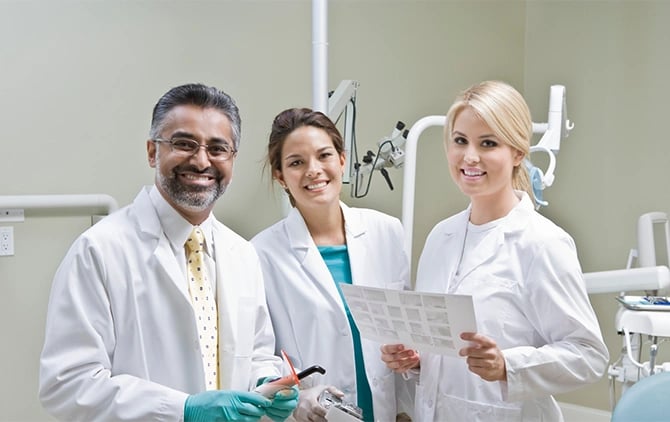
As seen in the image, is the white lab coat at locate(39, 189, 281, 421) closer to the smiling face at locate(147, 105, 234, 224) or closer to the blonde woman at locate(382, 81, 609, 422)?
the smiling face at locate(147, 105, 234, 224)

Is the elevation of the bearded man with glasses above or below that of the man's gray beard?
below

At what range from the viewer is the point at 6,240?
265 cm

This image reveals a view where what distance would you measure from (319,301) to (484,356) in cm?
51

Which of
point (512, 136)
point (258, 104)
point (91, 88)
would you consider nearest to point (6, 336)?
point (91, 88)

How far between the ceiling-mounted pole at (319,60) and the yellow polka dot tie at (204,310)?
97 cm

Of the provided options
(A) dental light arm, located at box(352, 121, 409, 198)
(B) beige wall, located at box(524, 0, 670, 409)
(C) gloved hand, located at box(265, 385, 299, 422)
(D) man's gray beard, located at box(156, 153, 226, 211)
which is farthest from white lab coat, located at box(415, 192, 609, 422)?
(B) beige wall, located at box(524, 0, 670, 409)

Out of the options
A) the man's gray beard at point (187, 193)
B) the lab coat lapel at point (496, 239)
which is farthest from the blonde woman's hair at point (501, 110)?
the man's gray beard at point (187, 193)

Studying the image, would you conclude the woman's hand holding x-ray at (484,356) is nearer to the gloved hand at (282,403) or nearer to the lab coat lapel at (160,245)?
the gloved hand at (282,403)

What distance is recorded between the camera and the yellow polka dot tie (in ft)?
5.40

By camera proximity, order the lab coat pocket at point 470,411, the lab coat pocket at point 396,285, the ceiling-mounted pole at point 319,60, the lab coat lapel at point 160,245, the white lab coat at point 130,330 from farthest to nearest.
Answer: the ceiling-mounted pole at point 319,60 → the lab coat pocket at point 396,285 → the lab coat pocket at point 470,411 → the lab coat lapel at point 160,245 → the white lab coat at point 130,330

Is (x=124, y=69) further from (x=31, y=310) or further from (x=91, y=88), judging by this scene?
(x=31, y=310)

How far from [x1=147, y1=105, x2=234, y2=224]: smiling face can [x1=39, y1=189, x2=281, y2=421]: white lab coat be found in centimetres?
8

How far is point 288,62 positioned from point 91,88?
0.81 meters

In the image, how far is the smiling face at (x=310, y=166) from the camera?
77.2 inches
